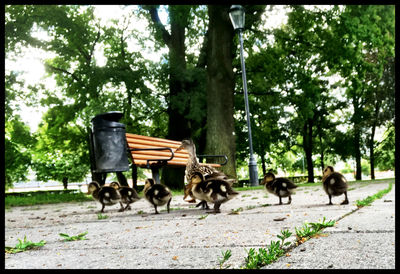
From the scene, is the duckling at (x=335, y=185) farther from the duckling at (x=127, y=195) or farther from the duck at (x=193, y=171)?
the duckling at (x=127, y=195)

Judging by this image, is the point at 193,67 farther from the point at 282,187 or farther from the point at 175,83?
the point at 282,187

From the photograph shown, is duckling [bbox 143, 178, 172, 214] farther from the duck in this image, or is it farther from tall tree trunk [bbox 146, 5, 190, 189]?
tall tree trunk [bbox 146, 5, 190, 189]

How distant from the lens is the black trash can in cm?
705

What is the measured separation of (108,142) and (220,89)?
870 cm

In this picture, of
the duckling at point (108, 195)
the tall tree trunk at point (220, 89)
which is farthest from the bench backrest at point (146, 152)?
the tall tree trunk at point (220, 89)

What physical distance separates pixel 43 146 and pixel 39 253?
107 feet

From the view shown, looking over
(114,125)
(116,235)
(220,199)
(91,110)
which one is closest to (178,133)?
(91,110)

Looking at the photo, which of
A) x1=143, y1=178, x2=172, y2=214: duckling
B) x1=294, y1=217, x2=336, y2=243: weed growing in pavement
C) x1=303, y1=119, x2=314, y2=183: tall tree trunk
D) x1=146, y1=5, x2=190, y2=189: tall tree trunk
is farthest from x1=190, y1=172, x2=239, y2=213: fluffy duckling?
x1=303, y1=119, x2=314, y2=183: tall tree trunk

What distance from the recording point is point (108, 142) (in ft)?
23.3

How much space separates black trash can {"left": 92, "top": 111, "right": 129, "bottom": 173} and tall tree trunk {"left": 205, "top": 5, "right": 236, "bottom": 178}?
7711 mm

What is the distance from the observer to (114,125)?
23.2 feet

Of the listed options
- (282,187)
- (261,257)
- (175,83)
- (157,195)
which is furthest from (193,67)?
(261,257)
